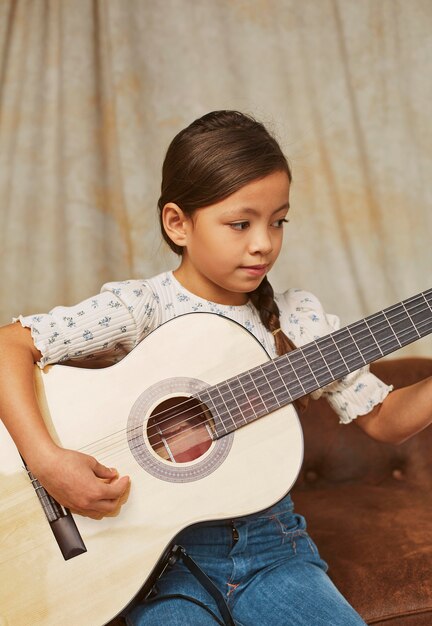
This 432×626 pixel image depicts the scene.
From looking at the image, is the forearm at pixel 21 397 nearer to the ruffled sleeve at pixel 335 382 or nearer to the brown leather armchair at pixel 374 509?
the ruffled sleeve at pixel 335 382

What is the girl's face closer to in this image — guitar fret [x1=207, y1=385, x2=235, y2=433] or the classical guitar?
the classical guitar

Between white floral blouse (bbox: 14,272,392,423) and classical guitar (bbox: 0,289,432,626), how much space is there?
69mm

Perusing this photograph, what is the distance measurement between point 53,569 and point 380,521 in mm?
972

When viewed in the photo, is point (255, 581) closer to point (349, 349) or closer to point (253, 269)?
point (349, 349)

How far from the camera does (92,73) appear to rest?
99.2 inches

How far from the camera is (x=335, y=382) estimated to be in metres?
1.63

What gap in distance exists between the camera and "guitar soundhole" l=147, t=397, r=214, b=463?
1.48m

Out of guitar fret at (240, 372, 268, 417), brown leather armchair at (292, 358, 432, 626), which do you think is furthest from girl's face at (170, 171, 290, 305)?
brown leather armchair at (292, 358, 432, 626)

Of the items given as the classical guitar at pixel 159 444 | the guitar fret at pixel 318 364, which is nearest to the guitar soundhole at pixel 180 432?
the classical guitar at pixel 159 444

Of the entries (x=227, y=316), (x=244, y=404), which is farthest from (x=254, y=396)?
(x=227, y=316)

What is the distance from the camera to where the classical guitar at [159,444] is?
4.40ft

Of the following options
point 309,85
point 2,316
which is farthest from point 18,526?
point 309,85

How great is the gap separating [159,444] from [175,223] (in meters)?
0.50

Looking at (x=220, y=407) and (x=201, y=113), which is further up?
(x=201, y=113)
